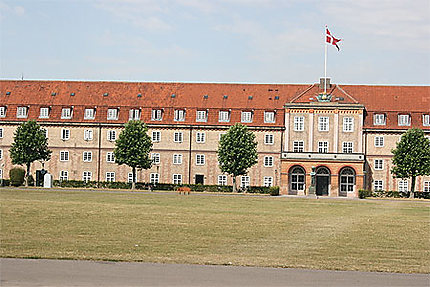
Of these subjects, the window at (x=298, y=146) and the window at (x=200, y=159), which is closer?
the window at (x=298, y=146)

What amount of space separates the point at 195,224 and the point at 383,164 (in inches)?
2337

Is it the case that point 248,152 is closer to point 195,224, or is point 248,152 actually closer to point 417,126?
point 417,126

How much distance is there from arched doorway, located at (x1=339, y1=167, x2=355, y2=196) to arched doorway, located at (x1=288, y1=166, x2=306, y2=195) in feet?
14.2

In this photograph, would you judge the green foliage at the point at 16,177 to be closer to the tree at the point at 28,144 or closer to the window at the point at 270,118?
the tree at the point at 28,144

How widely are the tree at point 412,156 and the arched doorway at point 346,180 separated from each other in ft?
19.0

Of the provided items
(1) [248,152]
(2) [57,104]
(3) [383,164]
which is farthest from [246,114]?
(2) [57,104]

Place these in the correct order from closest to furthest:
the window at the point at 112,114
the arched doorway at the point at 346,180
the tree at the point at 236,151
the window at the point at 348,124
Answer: the tree at the point at 236,151 → the arched doorway at the point at 346,180 → the window at the point at 348,124 → the window at the point at 112,114

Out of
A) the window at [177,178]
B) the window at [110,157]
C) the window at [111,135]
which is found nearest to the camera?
the window at [177,178]

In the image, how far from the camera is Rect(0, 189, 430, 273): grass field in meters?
22.9

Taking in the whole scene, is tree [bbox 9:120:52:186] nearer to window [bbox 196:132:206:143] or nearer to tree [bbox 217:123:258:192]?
window [bbox 196:132:206:143]

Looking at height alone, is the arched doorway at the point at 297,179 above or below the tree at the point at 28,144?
below

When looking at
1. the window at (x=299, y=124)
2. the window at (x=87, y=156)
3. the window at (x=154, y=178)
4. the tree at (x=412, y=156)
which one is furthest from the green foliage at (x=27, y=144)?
the tree at (x=412, y=156)

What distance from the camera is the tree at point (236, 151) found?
8594cm

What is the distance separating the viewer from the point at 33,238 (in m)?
27.2
